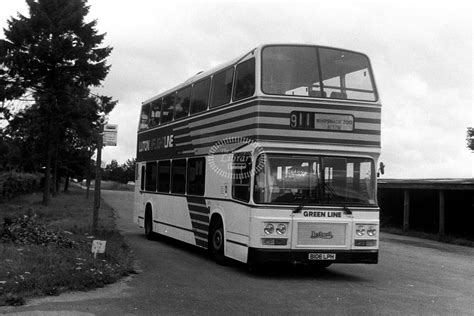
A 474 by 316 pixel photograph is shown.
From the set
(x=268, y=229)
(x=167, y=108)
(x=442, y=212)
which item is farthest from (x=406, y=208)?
(x=268, y=229)

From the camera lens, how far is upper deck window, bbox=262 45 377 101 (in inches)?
427

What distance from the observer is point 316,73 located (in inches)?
436

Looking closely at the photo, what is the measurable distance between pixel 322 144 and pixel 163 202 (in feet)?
22.6

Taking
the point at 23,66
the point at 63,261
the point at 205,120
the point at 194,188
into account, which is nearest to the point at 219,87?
the point at 205,120

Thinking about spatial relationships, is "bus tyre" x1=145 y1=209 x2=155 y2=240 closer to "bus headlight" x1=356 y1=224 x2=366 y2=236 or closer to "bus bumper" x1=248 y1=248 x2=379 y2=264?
"bus bumper" x1=248 y1=248 x2=379 y2=264

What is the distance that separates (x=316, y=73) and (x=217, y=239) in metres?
4.01

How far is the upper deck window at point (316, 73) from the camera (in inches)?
427

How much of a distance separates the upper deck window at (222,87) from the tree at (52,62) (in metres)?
20.2

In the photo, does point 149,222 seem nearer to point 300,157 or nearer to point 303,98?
point 300,157

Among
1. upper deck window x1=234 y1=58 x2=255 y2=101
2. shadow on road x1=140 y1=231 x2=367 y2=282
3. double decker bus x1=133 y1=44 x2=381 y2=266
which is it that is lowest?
shadow on road x1=140 y1=231 x2=367 y2=282

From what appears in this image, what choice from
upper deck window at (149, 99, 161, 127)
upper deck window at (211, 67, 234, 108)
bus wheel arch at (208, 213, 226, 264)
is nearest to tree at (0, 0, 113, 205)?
upper deck window at (149, 99, 161, 127)

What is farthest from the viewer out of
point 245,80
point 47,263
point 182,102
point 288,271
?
point 182,102

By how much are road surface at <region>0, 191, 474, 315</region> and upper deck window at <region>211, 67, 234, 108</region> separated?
11.3ft

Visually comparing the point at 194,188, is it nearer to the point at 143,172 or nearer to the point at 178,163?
the point at 178,163
